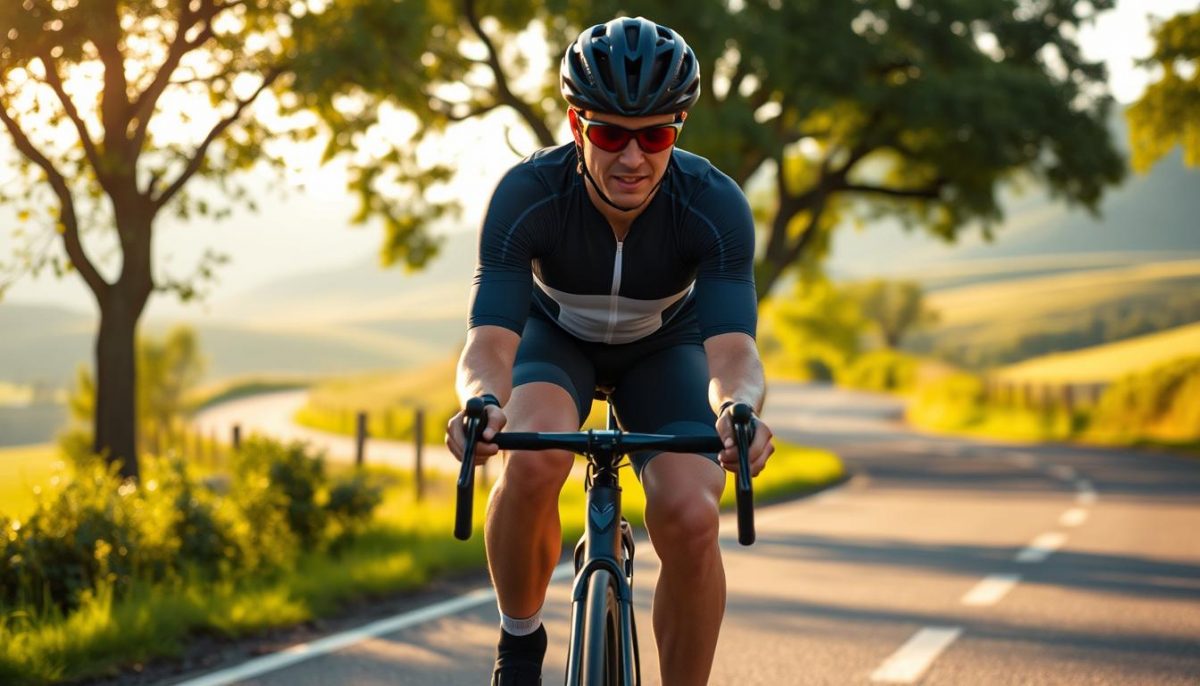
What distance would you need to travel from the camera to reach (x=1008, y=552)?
10.9m

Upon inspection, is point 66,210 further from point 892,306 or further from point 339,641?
point 892,306

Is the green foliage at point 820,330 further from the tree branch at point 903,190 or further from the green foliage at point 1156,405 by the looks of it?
the tree branch at point 903,190

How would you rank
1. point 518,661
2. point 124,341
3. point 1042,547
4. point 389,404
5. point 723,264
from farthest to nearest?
point 389,404
point 124,341
point 1042,547
point 723,264
point 518,661

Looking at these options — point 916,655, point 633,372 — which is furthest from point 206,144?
point 633,372

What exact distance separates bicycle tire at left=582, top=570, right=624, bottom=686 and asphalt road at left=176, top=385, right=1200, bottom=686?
2470 mm

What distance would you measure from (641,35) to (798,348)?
92.8 metres

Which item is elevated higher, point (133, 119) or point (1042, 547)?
point (133, 119)

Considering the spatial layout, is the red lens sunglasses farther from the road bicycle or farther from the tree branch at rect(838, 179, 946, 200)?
the tree branch at rect(838, 179, 946, 200)

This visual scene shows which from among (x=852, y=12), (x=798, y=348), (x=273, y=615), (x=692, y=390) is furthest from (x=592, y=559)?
(x=798, y=348)

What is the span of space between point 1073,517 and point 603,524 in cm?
1174

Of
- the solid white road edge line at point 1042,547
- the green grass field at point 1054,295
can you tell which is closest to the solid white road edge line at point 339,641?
the solid white road edge line at point 1042,547

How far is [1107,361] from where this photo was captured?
65312 mm

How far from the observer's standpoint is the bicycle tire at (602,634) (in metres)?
3.02

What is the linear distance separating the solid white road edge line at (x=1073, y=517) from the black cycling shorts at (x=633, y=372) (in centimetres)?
1027
